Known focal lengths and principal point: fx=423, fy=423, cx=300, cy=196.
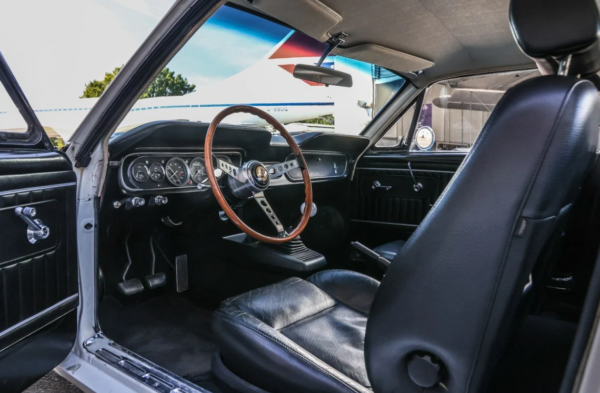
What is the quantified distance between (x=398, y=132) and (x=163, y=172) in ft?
5.63

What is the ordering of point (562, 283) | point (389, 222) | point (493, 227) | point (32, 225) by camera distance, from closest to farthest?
point (493, 227), point (32, 225), point (562, 283), point (389, 222)

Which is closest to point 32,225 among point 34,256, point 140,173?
point 34,256

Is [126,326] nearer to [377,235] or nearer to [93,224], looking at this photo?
[93,224]

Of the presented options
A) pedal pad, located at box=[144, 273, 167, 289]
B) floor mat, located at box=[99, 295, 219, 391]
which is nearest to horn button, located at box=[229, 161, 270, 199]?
floor mat, located at box=[99, 295, 219, 391]

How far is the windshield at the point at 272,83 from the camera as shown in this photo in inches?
115

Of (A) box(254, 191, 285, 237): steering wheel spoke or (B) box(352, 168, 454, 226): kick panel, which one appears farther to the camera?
(B) box(352, 168, 454, 226): kick panel

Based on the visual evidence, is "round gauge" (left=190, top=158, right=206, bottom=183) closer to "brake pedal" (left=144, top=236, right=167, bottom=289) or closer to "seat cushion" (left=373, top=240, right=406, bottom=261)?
"brake pedal" (left=144, top=236, right=167, bottom=289)

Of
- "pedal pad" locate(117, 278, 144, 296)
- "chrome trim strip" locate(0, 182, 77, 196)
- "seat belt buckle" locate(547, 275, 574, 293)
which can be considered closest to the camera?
"chrome trim strip" locate(0, 182, 77, 196)

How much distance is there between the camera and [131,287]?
2197 mm

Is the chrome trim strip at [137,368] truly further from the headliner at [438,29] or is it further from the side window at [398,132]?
the side window at [398,132]

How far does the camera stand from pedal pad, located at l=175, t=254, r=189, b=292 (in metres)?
2.41

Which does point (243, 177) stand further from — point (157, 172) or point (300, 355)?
point (300, 355)

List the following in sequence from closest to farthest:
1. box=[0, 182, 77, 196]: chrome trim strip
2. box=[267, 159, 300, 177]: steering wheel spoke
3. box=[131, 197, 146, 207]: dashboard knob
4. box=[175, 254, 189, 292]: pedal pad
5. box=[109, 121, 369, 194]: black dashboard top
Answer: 1. box=[0, 182, 77, 196]: chrome trim strip
2. box=[109, 121, 369, 194]: black dashboard top
3. box=[131, 197, 146, 207]: dashboard knob
4. box=[267, 159, 300, 177]: steering wheel spoke
5. box=[175, 254, 189, 292]: pedal pad

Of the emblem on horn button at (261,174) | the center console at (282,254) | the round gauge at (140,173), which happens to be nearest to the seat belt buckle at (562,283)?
the center console at (282,254)
